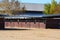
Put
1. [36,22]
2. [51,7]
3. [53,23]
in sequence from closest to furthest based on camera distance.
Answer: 1. [53,23]
2. [36,22]
3. [51,7]

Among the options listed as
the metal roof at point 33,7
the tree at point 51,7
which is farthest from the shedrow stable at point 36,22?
the metal roof at point 33,7

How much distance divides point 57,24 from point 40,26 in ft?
10.1

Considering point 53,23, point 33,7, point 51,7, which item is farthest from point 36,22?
point 33,7

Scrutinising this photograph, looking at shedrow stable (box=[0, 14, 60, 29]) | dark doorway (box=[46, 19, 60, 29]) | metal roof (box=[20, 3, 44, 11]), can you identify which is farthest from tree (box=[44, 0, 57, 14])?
dark doorway (box=[46, 19, 60, 29])

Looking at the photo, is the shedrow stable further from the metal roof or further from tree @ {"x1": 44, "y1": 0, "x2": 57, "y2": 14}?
the metal roof

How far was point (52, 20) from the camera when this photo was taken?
135ft

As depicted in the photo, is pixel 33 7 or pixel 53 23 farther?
pixel 33 7

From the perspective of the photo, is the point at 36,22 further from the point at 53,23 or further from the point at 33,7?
the point at 33,7
